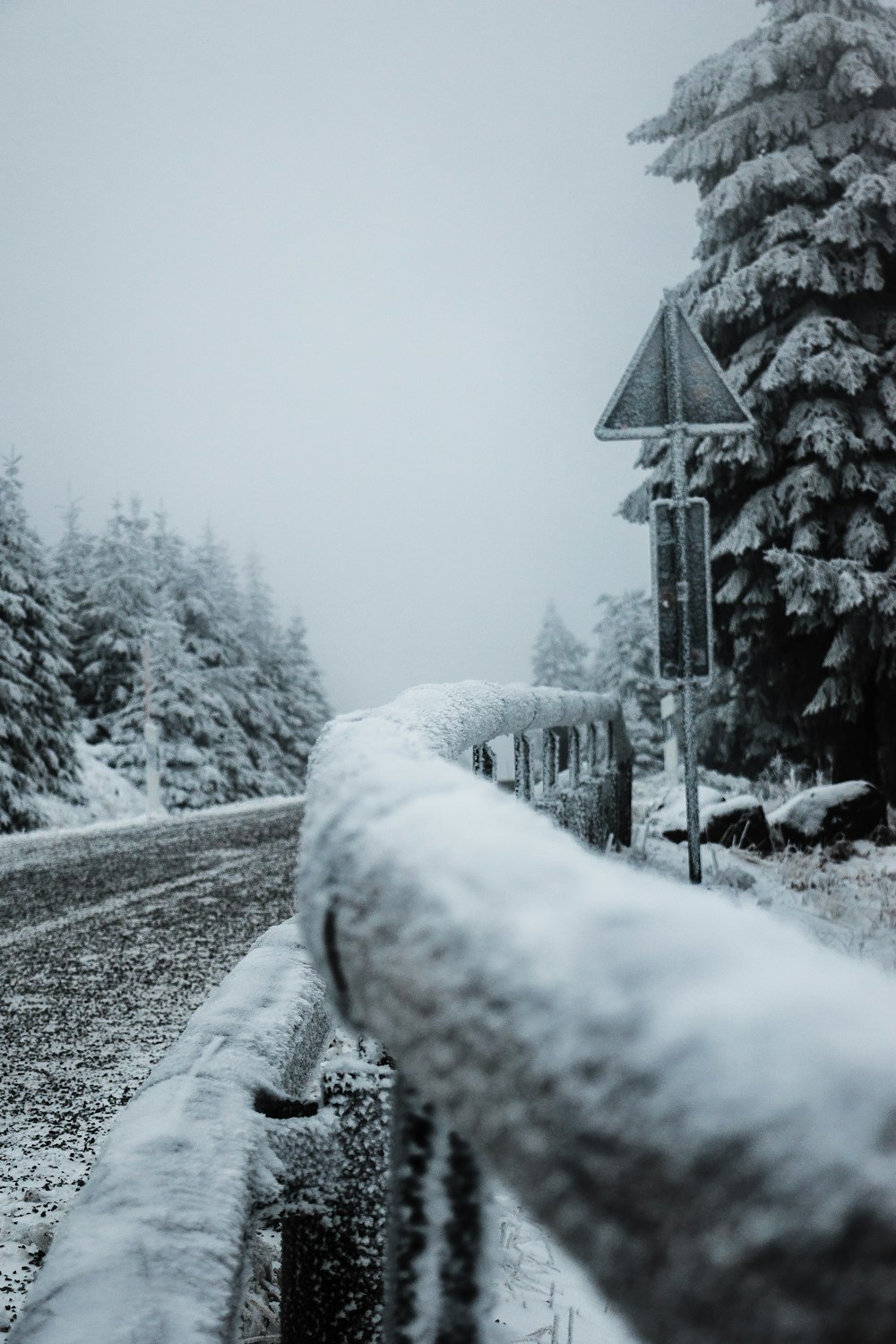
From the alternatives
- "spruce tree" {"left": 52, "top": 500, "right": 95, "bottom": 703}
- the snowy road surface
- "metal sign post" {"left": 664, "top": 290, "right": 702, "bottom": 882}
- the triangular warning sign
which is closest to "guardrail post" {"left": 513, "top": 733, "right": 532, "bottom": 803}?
the snowy road surface

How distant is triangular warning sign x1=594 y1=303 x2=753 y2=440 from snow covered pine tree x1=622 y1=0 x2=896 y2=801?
162 inches

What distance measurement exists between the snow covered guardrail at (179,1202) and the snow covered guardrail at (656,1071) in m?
0.72

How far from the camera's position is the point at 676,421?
5.12 m

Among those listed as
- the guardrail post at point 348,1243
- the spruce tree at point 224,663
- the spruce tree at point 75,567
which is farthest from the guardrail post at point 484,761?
the spruce tree at point 75,567

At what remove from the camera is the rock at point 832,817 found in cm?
674

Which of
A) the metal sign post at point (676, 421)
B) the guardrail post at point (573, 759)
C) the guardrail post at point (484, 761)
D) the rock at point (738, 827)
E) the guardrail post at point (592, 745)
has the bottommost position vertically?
the rock at point (738, 827)

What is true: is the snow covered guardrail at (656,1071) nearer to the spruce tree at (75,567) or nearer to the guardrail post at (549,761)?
the guardrail post at (549,761)

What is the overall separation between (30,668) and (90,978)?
18645mm

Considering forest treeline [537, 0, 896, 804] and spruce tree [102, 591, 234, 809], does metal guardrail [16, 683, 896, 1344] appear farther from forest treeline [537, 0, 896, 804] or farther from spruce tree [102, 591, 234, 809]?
spruce tree [102, 591, 234, 809]

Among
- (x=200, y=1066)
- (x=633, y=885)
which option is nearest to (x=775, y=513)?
(x=200, y=1066)

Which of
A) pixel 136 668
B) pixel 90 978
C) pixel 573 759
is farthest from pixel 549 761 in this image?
pixel 136 668

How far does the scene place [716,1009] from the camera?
316 mm

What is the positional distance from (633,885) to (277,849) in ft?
27.9

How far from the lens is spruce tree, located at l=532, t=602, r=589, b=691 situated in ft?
158
